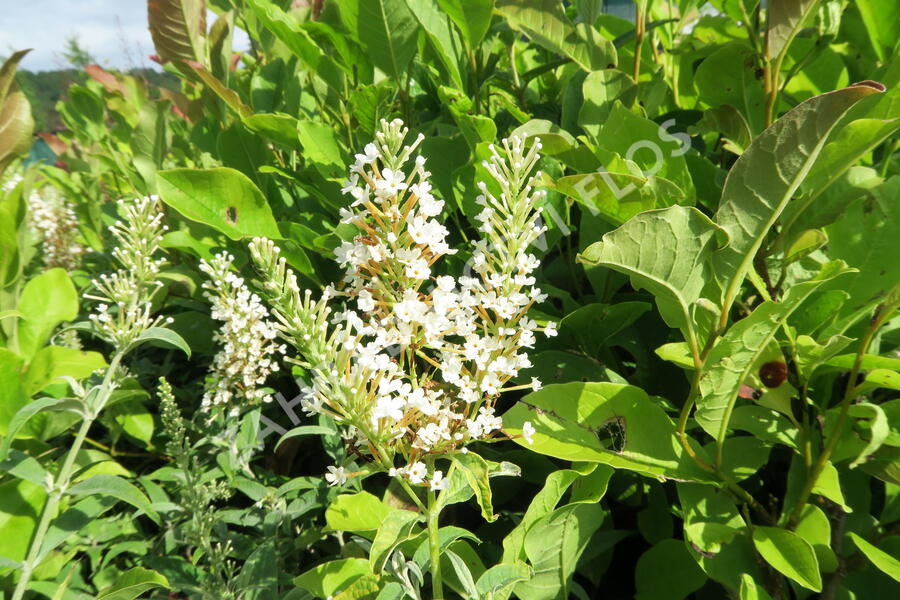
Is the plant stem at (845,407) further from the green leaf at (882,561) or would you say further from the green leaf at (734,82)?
the green leaf at (734,82)

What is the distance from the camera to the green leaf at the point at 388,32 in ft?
4.09

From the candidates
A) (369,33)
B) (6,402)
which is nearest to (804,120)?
(369,33)

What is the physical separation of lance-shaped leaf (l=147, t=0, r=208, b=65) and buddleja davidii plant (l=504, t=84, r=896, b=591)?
122cm

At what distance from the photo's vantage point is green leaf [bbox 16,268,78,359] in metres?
1.50

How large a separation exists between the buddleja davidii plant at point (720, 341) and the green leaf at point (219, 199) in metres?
0.70

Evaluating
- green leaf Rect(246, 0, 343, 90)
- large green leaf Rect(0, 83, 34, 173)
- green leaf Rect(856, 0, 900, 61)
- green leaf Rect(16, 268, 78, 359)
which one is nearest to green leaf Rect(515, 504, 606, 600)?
green leaf Rect(246, 0, 343, 90)

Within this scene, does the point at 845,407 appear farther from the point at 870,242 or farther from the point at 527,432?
the point at 527,432

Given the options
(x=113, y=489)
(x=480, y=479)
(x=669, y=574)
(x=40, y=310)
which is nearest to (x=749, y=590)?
(x=669, y=574)

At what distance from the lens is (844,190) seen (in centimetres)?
109

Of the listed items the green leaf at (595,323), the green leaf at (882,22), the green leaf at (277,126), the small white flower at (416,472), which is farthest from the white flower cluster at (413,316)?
the green leaf at (882,22)

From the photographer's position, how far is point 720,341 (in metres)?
0.83

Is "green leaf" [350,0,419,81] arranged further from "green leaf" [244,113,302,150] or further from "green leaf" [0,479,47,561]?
"green leaf" [0,479,47,561]

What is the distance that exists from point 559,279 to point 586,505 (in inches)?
22.9

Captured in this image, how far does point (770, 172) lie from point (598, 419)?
45 cm
